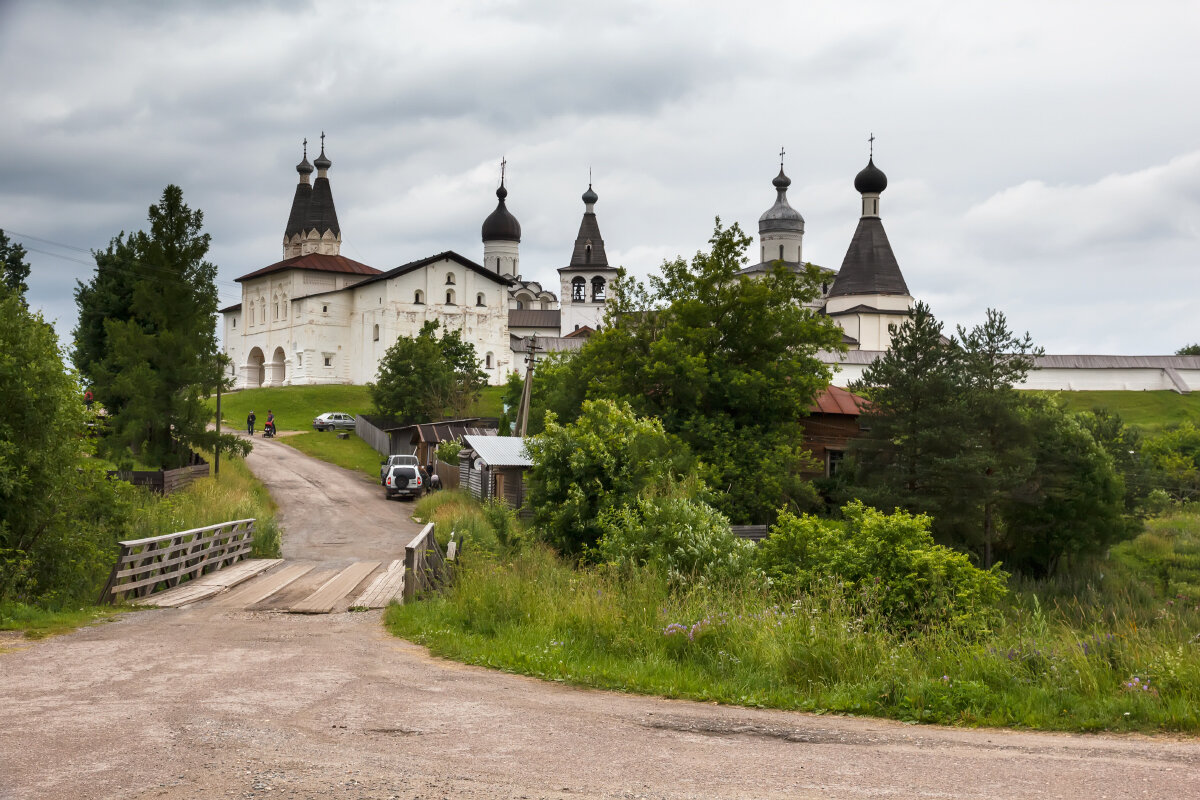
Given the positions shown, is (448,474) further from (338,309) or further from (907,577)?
(338,309)

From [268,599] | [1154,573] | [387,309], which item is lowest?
[1154,573]

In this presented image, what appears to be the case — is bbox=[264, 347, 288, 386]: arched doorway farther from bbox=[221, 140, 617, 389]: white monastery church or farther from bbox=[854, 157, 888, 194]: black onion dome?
bbox=[854, 157, 888, 194]: black onion dome

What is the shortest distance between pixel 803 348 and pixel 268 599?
84.3 ft

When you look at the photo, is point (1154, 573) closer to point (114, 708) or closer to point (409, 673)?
point (409, 673)

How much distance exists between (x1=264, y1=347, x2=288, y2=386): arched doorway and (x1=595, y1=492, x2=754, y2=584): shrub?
269 ft

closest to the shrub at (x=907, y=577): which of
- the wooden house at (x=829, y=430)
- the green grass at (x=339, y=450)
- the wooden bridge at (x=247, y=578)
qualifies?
the wooden bridge at (x=247, y=578)

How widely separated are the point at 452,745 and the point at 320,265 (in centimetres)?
9041

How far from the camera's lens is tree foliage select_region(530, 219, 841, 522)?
3500cm

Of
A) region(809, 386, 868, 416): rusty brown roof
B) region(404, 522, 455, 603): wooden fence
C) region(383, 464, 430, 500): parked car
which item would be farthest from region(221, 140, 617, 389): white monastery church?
region(404, 522, 455, 603): wooden fence

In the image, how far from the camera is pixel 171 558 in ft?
56.7

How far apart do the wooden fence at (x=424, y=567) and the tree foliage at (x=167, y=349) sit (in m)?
17.9

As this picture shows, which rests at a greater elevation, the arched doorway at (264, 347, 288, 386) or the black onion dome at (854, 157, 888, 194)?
the black onion dome at (854, 157, 888, 194)

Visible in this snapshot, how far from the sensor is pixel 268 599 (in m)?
16.0

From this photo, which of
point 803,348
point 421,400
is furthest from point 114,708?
point 421,400
